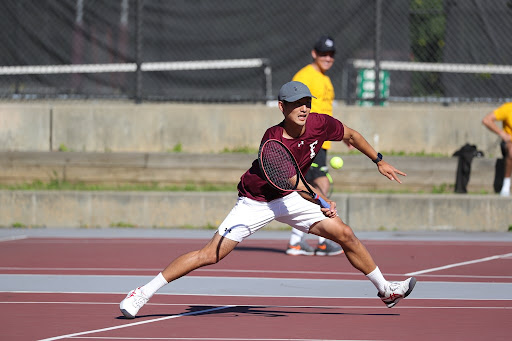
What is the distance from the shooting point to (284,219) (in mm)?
7297

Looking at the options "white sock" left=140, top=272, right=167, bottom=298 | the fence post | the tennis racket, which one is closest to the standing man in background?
the tennis racket

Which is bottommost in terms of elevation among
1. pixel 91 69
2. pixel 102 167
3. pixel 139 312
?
pixel 139 312

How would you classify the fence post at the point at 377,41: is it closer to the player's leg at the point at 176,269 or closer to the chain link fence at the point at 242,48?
the chain link fence at the point at 242,48

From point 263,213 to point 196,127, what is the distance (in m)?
7.84

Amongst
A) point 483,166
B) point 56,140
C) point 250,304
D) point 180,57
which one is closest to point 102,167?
point 56,140

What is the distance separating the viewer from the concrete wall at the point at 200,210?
43.3 ft

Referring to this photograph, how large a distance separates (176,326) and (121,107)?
837cm

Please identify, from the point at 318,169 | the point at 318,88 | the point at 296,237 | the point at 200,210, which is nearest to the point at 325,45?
the point at 318,88

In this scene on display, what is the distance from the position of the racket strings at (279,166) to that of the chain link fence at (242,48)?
8.26m

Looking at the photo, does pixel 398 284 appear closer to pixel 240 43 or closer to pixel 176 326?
pixel 176 326

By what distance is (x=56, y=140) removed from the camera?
1486 cm

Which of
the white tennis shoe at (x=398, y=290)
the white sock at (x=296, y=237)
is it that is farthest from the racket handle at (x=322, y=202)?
the white sock at (x=296, y=237)

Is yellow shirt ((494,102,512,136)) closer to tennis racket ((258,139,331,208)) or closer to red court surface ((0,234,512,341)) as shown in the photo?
red court surface ((0,234,512,341))

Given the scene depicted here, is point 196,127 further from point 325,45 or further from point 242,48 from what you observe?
point 325,45
